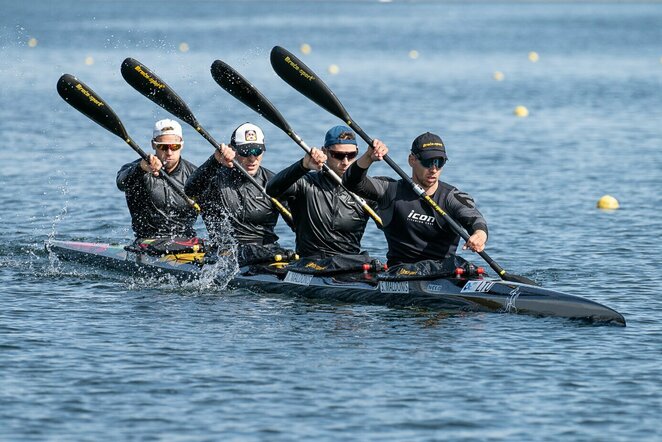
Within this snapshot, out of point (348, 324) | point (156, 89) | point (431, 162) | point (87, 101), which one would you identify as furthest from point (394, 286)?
point (87, 101)

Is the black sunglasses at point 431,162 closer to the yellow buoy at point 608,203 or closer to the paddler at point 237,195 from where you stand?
the paddler at point 237,195

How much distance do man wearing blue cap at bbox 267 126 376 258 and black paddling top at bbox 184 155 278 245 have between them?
77cm

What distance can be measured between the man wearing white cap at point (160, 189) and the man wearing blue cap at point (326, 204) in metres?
2.08

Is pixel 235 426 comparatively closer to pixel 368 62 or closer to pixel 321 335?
pixel 321 335

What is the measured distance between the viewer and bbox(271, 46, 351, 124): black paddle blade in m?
16.1

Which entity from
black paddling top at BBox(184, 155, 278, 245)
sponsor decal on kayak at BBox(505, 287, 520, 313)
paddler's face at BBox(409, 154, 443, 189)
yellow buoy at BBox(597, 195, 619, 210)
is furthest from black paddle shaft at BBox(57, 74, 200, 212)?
yellow buoy at BBox(597, 195, 619, 210)

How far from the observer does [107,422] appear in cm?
1083

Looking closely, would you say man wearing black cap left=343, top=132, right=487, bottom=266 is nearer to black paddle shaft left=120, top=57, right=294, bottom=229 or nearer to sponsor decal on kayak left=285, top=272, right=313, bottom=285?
sponsor decal on kayak left=285, top=272, right=313, bottom=285

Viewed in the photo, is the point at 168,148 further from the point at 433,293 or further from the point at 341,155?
the point at 433,293

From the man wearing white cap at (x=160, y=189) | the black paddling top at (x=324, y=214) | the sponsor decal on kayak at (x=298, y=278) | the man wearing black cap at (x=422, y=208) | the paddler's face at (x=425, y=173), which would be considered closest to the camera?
the man wearing black cap at (x=422, y=208)

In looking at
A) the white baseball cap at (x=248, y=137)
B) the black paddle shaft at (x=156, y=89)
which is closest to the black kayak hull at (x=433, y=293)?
the white baseball cap at (x=248, y=137)

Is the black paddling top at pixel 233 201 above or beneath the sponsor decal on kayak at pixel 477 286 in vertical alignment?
above

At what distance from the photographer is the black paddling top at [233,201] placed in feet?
53.5

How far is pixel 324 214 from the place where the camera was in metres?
15.4
